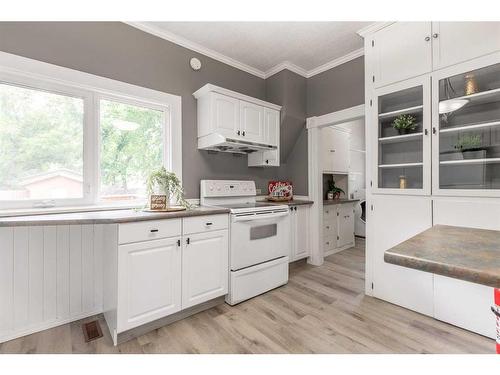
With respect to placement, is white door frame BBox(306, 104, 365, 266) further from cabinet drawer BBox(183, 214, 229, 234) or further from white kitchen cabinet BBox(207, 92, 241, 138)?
cabinet drawer BBox(183, 214, 229, 234)

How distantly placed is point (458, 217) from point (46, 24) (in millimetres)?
3652

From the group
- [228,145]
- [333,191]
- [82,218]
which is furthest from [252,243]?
[333,191]

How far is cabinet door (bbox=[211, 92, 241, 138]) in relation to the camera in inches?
103

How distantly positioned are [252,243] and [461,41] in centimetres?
243

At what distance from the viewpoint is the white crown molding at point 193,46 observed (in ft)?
7.92

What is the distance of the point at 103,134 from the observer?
228cm

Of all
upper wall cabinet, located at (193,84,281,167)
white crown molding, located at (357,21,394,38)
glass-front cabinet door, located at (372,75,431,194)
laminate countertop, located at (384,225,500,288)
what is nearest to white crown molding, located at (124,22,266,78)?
upper wall cabinet, located at (193,84,281,167)

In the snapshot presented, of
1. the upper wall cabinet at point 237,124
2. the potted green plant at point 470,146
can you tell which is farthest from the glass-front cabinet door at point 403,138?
the upper wall cabinet at point 237,124

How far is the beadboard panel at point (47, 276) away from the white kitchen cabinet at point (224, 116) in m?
1.47

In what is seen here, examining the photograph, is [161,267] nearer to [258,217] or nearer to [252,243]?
[252,243]

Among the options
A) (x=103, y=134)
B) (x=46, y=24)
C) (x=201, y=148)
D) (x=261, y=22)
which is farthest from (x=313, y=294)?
(x=46, y=24)

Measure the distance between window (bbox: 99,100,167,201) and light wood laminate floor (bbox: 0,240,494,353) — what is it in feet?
3.86
